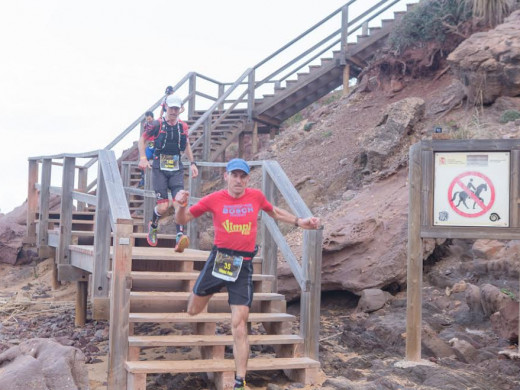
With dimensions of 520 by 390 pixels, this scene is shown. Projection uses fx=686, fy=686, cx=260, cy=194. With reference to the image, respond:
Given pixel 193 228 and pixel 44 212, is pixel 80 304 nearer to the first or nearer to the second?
pixel 44 212

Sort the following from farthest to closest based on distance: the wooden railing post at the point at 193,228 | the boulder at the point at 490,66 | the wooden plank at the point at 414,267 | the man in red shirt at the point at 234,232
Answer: the boulder at the point at 490,66
the wooden railing post at the point at 193,228
the wooden plank at the point at 414,267
the man in red shirt at the point at 234,232

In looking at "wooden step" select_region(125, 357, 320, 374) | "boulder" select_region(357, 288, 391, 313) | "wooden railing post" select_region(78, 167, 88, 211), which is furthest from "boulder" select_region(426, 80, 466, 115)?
"wooden step" select_region(125, 357, 320, 374)

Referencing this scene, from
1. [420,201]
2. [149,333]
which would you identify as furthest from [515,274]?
[149,333]

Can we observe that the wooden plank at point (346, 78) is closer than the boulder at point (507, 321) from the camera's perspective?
No

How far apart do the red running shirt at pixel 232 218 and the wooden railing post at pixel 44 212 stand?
5.26m

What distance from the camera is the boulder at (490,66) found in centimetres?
1095

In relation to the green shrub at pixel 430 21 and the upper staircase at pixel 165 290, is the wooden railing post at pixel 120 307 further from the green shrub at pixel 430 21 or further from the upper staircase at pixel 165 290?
the green shrub at pixel 430 21

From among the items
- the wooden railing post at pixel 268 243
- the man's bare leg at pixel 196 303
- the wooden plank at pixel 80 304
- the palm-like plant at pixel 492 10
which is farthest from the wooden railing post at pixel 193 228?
the palm-like plant at pixel 492 10

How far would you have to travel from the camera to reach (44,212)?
9.93 meters

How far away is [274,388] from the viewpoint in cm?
531

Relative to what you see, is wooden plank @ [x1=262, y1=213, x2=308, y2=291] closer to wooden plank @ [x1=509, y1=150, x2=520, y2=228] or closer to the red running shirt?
the red running shirt

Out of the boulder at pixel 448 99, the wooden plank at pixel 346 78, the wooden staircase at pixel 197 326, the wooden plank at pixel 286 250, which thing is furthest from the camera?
the wooden plank at pixel 346 78

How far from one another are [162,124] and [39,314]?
4.48 m

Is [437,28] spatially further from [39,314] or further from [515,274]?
[39,314]
